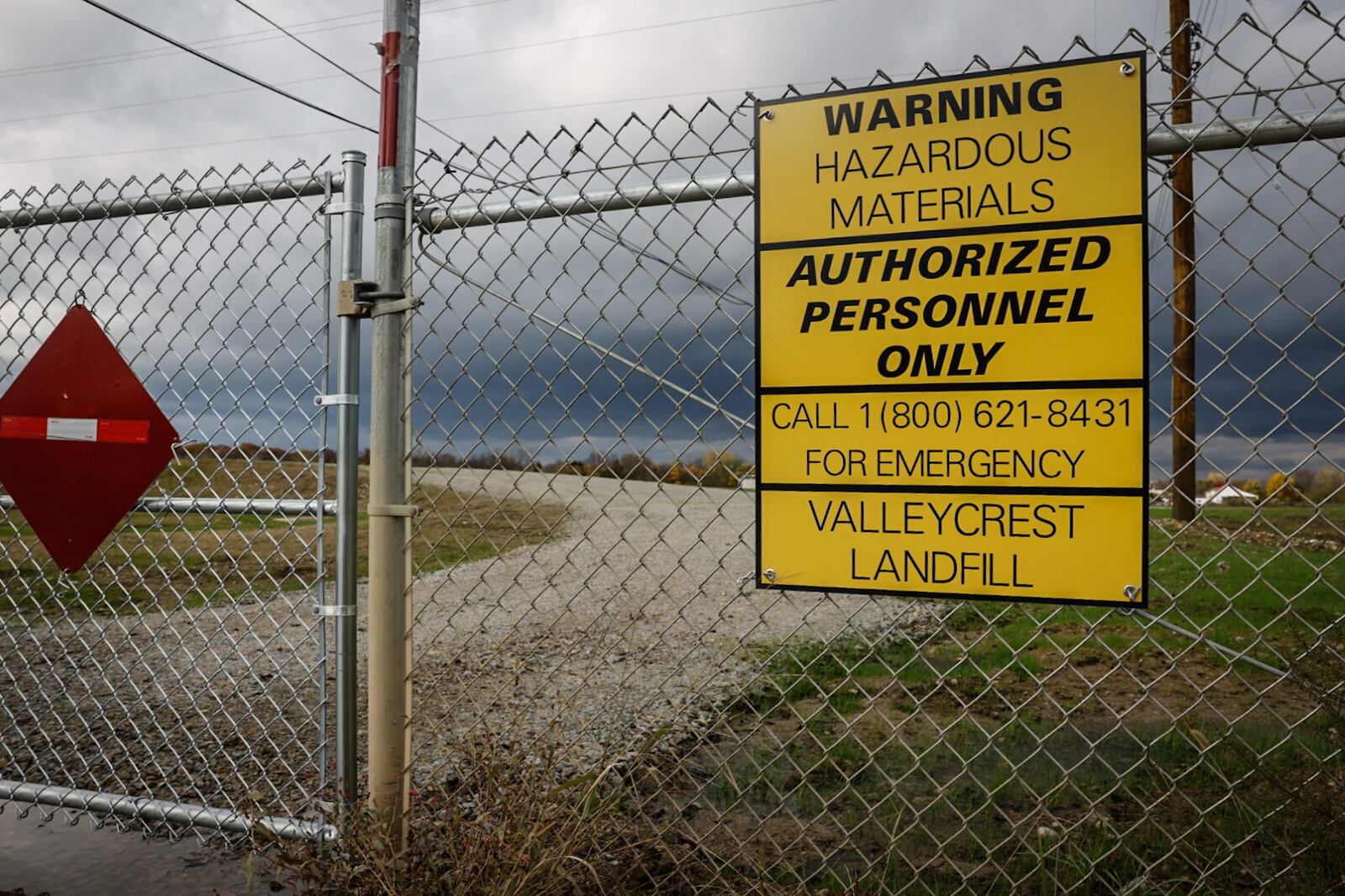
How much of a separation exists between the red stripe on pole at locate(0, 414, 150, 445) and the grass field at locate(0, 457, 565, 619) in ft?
0.66

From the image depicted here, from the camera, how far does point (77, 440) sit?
3732mm

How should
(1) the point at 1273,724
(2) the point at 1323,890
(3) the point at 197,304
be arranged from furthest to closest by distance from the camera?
(1) the point at 1273,724, (3) the point at 197,304, (2) the point at 1323,890

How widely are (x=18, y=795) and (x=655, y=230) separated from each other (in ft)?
11.6

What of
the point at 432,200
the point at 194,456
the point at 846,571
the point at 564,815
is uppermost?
the point at 432,200

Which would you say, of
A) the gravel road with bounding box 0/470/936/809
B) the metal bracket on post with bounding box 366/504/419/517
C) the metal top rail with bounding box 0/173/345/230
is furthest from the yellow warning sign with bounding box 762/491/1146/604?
the metal top rail with bounding box 0/173/345/230

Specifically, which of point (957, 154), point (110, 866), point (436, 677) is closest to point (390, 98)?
point (957, 154)

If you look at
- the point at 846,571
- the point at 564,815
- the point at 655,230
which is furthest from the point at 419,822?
the point at 655,230

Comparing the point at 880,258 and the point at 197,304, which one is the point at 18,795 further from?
the point at 880,258

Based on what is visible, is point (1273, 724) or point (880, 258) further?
point (1273, 724)

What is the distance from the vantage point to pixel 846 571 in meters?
2.42

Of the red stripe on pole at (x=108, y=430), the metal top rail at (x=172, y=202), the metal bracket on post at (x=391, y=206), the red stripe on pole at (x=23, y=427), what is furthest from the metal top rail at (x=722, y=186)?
the red stripe on pole at (x=23, y=427)

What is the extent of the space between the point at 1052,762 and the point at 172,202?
472 cm

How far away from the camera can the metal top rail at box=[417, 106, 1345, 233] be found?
2.22m

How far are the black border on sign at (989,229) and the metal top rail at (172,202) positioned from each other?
1.60 m
